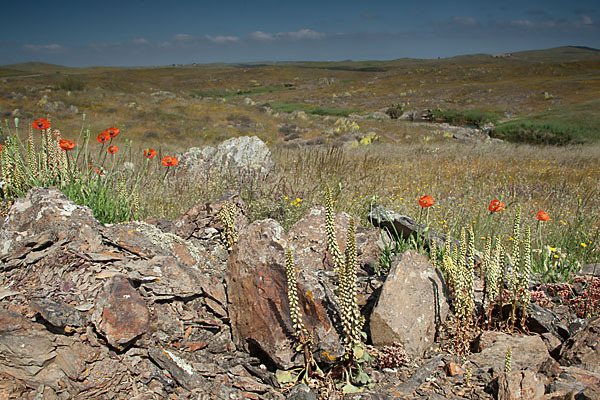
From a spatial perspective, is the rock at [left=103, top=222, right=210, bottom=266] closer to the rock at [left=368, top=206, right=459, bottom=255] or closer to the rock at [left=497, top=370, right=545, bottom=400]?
the rock at [left=368, top=206, right=459, bottom=255]

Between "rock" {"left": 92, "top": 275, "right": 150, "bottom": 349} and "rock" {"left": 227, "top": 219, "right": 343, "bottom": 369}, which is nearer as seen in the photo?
"rock" {"left": 92, "top": 275, "right": 150, "bottom": 349}

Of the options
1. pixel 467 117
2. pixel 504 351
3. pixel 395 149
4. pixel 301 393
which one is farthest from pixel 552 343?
pixel 467 117

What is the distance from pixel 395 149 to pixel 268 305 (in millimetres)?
14708

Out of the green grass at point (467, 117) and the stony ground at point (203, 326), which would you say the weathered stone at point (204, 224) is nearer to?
the stony ground at point (203, 326)

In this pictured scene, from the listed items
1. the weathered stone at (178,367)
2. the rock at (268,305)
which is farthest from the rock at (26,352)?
the rock at (268,305)

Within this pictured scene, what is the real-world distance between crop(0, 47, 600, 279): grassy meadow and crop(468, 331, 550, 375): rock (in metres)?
1.45

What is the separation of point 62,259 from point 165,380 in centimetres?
128

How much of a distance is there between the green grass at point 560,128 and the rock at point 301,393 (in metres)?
24.5

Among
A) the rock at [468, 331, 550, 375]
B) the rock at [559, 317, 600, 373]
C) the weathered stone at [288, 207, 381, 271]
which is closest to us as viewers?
the rock at [559, 317, 600, 373]

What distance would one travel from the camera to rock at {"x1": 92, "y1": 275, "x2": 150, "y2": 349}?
250 centimetres

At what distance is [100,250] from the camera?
3061 millimetres

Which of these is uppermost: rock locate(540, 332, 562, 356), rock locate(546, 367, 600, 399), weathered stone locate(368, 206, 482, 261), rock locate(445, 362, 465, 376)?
weathered stone locate(368, 206, 482, 261)

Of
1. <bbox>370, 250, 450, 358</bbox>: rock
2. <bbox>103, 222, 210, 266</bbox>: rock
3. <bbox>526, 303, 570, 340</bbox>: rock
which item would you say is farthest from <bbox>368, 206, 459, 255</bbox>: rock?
<bbox>103, 222, 210, 266</bbox>: rock

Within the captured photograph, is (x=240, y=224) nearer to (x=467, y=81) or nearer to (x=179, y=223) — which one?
(x=179, y=223)
